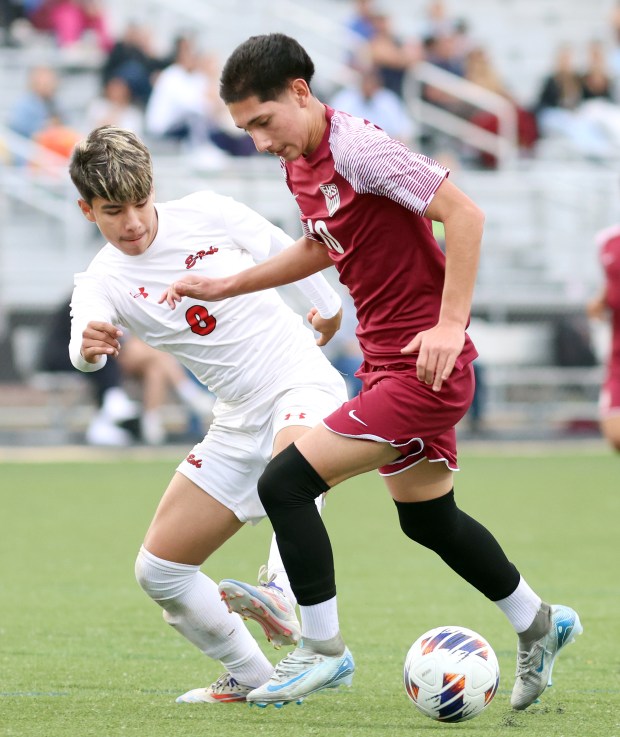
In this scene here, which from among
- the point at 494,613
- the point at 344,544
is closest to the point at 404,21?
the point at 344,544

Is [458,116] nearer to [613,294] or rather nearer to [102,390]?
[102,390]

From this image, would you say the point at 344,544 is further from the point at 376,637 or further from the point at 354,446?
the point at 354,446

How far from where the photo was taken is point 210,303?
4.83 m

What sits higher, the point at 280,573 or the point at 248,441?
the point at 248,441

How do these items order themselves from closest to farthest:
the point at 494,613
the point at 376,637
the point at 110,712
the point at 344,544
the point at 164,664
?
the point at 110,712, the point at 164,664, the point at 376,637, the point at 494,613, the point at 344,544

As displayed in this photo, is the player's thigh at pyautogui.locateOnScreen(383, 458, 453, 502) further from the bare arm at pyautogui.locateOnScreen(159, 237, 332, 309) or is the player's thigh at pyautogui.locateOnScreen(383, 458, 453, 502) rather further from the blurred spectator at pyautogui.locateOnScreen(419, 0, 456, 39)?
the blurred spectator at pyautogui.locateOnScreen(419, 0, 456, 39)

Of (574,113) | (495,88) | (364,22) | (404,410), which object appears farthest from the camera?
(364,22)

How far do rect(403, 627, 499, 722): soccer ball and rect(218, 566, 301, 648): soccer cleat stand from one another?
41cm

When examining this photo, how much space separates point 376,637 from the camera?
5.95 metres

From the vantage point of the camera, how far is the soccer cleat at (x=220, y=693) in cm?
470

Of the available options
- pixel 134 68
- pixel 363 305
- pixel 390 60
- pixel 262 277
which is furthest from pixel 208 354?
pixel 390 60

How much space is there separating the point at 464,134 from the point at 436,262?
1423 cm

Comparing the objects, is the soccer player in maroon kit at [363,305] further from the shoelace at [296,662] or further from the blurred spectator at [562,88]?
the blurred spectator at [562,88]

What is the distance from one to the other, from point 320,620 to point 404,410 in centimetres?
68
